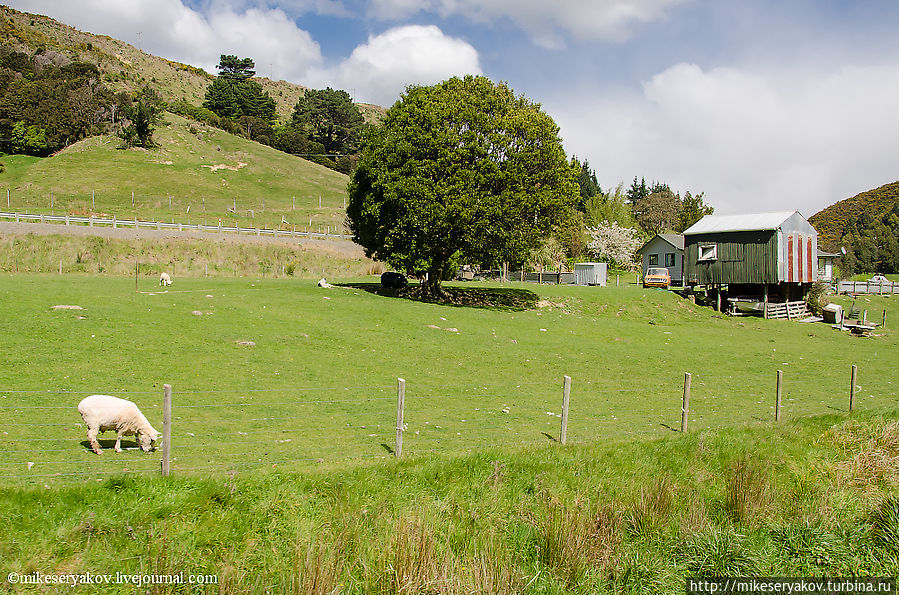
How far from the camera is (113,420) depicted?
994cm

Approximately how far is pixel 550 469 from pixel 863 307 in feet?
200

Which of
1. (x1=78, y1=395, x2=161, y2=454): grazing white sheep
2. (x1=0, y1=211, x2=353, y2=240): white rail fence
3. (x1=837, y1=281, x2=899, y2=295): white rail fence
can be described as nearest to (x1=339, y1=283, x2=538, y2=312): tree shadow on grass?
(x1=0, y1=211, x2=353, y2=240): white rail fence

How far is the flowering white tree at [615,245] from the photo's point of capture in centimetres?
8388

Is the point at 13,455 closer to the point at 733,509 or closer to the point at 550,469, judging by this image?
the point at 550,469

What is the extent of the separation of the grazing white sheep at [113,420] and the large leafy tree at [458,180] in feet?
81.1

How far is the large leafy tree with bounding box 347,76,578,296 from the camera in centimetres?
3444

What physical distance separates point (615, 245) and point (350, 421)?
77.9 metres

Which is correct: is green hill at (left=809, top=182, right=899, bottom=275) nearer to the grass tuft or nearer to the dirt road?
the dirt road

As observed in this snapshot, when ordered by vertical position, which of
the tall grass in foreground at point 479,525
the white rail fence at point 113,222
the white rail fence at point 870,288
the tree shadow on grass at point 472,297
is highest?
the white rail fence at point 113,222

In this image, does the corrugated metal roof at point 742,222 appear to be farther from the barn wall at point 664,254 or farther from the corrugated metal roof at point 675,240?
the corrugated metal roof at point 675,240

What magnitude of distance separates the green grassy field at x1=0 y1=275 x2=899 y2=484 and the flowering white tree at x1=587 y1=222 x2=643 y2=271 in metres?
49.5

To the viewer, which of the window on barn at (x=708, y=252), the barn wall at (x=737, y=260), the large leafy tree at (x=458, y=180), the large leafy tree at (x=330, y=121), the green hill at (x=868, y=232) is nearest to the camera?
the large leafy tree at (x=458, y=180)

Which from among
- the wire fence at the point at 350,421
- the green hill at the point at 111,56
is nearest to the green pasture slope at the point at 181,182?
the green hill at the point at 111,56

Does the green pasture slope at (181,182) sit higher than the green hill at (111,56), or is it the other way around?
the green hill at (111,56)
